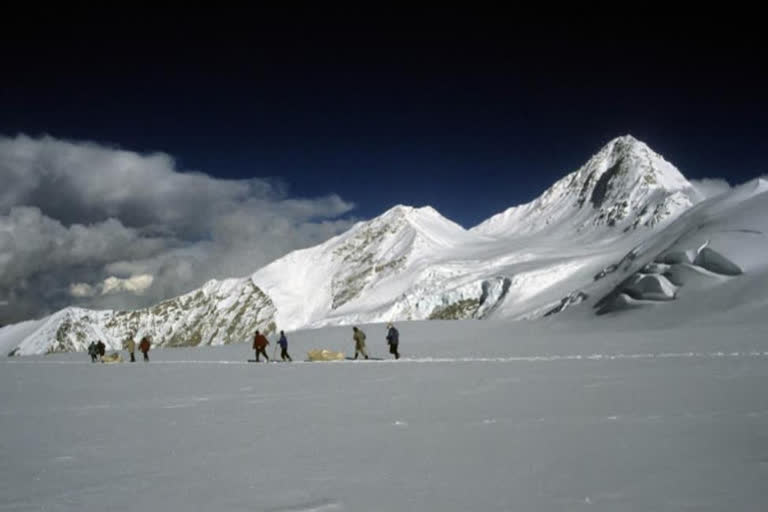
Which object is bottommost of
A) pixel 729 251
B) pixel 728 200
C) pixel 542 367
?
pixel 542 367

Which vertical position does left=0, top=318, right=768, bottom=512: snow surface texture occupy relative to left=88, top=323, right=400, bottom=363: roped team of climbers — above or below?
below

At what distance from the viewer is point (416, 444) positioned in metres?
8.65

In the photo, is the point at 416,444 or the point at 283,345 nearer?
the point at 416,444

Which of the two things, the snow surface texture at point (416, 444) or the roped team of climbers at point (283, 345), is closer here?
the snow surface texture at point (416, 444)

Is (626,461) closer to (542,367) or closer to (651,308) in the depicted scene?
(542,367)

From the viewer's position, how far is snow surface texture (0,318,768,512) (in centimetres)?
615

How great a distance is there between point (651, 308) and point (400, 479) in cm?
4611

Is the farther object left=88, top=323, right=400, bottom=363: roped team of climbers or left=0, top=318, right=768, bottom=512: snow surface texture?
left=88, top=323, right=400, bottom=363: roped team of climbers

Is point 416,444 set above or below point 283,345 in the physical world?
below

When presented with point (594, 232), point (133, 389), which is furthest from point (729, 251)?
point (594, 232)

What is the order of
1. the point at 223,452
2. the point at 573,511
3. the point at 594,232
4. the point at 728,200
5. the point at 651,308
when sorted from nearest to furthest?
the point at 573,511 → the point at 223,452 → the point at 651,308 → the point at 728,200 → the point at 594,232

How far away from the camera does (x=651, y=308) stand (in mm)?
47344

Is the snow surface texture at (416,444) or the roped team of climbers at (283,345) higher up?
the roped team of climbers at (283,345)

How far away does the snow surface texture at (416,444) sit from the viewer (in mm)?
6148
